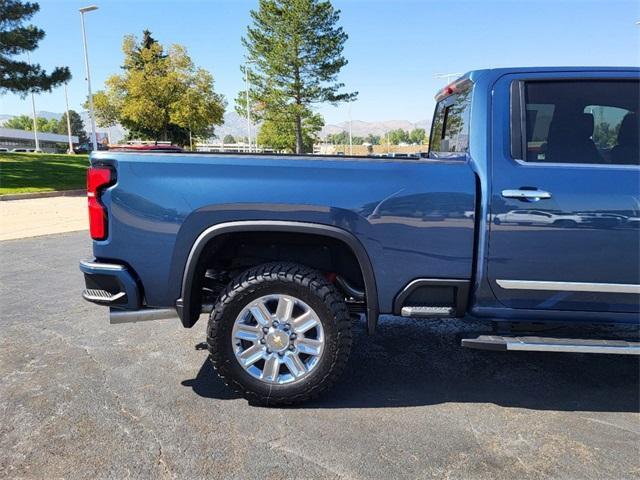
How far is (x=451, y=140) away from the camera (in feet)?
12.4

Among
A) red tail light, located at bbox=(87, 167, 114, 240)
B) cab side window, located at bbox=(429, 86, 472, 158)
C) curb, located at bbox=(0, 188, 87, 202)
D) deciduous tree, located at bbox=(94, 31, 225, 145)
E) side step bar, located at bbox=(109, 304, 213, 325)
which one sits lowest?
curb, located at bbox=(0, 188, 87, 202)

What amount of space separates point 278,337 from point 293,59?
33.3m

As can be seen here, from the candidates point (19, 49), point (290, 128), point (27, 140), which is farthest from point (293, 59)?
point (27, 140)

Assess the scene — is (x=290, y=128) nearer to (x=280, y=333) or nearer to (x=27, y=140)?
(x=280, y=333)

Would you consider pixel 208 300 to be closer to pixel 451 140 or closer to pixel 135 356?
pixel 135 356

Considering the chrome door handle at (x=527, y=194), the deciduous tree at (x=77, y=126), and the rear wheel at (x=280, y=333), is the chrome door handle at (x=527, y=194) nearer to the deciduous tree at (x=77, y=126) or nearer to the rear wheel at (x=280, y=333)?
the rear wheel at (x=280, y=333)

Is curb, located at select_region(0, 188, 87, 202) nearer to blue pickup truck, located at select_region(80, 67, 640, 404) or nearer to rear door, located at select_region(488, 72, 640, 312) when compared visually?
blue pickup truck, located at select_region(80, 67, 640, 404)

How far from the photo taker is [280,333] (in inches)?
119

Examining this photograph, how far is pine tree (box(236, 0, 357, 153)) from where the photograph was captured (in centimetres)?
3322

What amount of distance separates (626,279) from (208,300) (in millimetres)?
2644

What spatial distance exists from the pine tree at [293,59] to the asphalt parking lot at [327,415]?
3234cm

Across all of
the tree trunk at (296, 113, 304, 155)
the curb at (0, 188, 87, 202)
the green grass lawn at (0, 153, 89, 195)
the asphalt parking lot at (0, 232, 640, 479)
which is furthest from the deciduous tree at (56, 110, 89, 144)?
the asphalt parking lot at (0, 232, 640, 479)

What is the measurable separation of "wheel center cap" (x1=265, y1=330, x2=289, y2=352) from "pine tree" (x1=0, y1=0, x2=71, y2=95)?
2157 centimetres

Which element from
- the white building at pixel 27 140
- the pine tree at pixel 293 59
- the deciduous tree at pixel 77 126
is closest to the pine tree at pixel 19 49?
the pine tree at pixel 293 59
